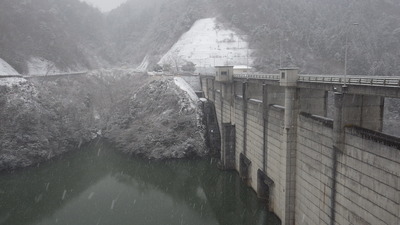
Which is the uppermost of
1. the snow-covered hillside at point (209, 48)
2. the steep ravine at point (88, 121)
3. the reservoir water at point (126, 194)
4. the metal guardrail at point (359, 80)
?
the snow-covered hillside at point (209, 48)

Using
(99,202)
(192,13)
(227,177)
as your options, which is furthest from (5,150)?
(192,13)

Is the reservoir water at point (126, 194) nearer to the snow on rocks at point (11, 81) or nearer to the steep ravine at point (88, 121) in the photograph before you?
the steep ravine at point (88, 121)

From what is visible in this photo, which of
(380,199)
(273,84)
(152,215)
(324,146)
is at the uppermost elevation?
(273,84)

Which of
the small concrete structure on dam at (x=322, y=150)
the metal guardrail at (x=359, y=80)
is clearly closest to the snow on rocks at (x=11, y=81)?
the small concrete structure on dam at (x=322, y=150)

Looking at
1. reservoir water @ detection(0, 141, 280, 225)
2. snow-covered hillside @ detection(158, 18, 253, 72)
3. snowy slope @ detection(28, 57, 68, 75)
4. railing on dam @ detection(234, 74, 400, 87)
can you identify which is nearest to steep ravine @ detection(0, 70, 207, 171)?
reservoir water @ detection(0, 141, 280, 225)

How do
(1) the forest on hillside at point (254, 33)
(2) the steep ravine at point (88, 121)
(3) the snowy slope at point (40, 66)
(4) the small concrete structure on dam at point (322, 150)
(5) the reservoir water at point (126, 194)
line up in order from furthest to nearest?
(1) the forest on hillside at point (254, 33) < (3) the snowy slope at point (40, 66) < (2) the steep ravine at point (88, 121) < (5) the reservoir water at point (126, 194) < (4) the small concrete structure on dam at point (322, 150)

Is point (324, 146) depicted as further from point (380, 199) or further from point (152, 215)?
point (152, 215)

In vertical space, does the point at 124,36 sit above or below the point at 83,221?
above
